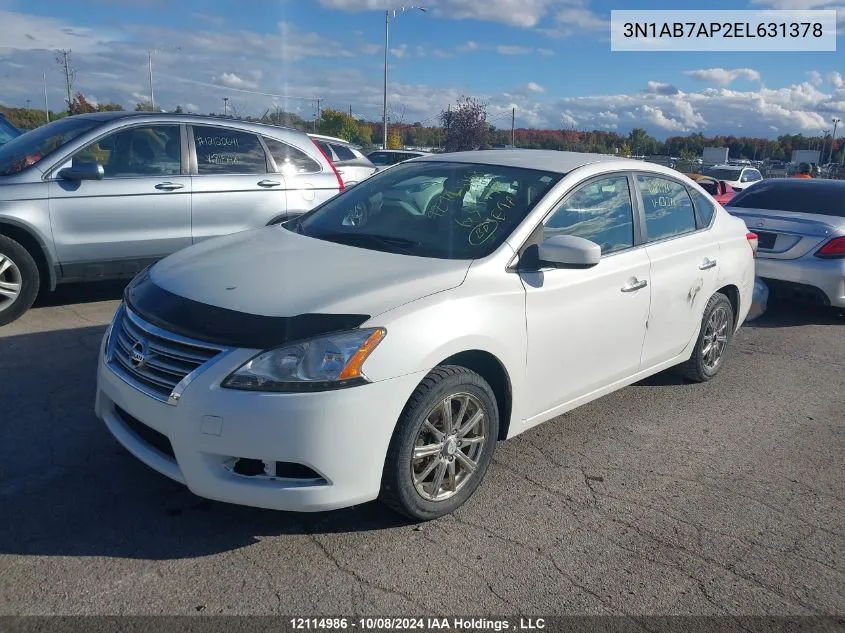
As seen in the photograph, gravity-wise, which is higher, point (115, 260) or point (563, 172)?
point (563, 172)

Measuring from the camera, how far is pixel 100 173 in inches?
248

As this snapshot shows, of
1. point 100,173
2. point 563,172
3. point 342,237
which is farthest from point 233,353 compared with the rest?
point 100,173

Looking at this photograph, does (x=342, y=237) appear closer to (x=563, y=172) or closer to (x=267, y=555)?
(x=563, y=172)

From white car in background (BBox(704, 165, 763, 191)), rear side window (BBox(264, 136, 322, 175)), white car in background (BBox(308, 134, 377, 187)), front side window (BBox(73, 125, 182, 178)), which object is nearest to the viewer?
front side window (BBox(73, 125, 182, 178))

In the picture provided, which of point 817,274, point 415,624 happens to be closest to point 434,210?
point 415,624

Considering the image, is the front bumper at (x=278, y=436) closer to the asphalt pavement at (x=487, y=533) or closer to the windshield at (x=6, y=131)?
the asphalt pavement at (x=487, y=533)

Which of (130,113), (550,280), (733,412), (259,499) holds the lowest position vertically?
(733,412)

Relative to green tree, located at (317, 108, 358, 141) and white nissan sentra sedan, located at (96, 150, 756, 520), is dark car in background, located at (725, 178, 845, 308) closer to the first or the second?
white nissan sentra sedan, located at (96, 150, 756, 520)

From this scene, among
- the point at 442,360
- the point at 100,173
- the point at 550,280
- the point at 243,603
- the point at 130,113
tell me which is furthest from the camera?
the point at 130,113

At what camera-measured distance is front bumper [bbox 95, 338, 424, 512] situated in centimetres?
291

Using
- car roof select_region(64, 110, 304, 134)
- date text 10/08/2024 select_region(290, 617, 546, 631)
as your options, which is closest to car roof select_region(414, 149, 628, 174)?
date text 10/08/2024 select_region(290, 617, 546, 631)

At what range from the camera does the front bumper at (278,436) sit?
2.91 meters

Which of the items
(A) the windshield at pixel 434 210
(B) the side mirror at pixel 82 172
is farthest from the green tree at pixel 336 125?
(A) the windshield at pixel 434 210

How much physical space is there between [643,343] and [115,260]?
15.1ft
